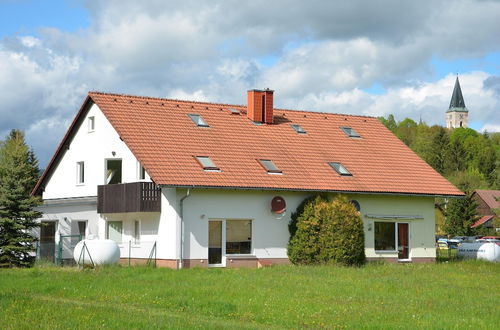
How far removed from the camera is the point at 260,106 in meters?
37.4

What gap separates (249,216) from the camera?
103ft

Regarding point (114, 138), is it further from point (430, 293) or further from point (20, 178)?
point (430, 293)

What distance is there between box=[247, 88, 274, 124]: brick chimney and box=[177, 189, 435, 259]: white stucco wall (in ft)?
19.0

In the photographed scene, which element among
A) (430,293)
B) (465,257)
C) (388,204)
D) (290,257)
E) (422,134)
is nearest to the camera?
(430,293)

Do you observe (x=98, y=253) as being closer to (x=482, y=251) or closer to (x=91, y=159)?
(x=91, y=159)

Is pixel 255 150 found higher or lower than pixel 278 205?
higher

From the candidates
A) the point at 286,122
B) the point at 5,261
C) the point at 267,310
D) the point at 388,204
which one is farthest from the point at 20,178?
the point at 267,310

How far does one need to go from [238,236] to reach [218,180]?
2.46 metres

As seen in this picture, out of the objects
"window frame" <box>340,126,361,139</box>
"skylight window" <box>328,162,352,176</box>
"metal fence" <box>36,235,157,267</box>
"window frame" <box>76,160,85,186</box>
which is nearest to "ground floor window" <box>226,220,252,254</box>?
"metal fence" <box>36,235,157,267</box>

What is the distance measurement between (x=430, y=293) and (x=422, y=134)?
10351 centimetres

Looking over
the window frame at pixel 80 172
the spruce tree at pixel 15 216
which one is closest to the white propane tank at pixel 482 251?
the window frame at pixel 80 172

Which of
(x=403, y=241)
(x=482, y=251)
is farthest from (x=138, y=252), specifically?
(x=482, y=251)

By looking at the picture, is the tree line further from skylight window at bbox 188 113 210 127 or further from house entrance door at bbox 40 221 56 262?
house entrance door at bbox 40 221 56 262

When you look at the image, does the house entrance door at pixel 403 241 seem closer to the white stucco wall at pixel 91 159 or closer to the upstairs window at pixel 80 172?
the white stucco wall at pixel 91 159
